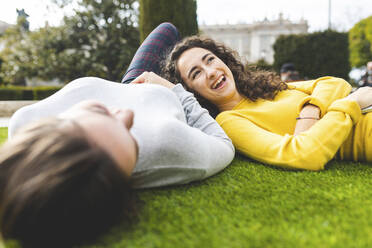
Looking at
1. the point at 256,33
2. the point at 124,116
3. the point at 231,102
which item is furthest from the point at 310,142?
the point at 256,33

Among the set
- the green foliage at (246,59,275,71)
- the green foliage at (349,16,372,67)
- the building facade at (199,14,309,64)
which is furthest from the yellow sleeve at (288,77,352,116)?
the building facade at (199,14,309,64)

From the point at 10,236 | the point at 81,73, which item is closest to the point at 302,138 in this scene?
the point at 10,236

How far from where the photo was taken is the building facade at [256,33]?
40.6 m

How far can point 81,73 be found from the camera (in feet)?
47.5

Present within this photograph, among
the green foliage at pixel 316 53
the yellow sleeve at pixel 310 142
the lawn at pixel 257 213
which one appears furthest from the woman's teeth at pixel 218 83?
the green foliage at pixel 316 53

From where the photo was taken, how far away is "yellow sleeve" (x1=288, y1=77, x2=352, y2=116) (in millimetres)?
1854

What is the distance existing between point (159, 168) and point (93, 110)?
441 mm

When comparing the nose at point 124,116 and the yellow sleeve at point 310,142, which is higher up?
the nose at point 124,116

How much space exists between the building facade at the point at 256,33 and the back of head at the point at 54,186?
41.7m

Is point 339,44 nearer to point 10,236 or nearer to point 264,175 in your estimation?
point 264,175

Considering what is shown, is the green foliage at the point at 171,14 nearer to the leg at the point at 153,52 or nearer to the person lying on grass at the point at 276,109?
the leg at the point at 153,52

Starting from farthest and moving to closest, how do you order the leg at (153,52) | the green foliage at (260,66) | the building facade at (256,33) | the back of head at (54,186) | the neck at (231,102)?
the building facade at (256,33), the green foliage at (260,66), the leg at (153,52), the neck at (231,102), the back of head at (54,186)

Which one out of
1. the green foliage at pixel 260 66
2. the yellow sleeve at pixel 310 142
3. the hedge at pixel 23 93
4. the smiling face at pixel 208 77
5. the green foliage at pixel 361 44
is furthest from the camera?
the green foliage at pixel 361 44

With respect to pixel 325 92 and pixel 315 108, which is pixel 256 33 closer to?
pixel 325 92
